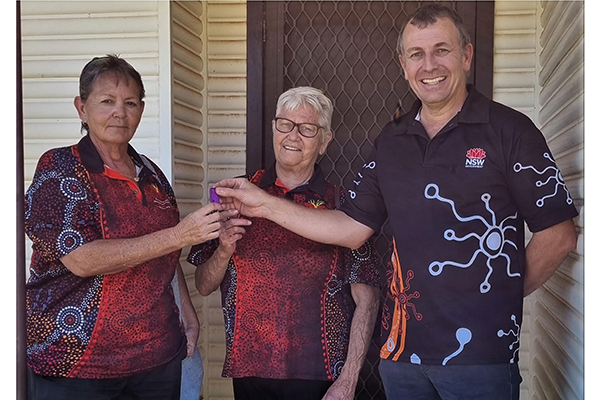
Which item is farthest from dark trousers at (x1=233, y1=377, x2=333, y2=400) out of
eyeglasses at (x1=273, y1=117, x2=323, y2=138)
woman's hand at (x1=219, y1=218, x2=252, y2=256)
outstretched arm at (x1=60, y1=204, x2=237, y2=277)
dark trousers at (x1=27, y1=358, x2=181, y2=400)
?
eyeglasses at (x1=273, y1=117, x2=323, y2=138)

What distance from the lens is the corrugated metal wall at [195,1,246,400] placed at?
3.84m

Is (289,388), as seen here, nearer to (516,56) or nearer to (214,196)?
(214,196)

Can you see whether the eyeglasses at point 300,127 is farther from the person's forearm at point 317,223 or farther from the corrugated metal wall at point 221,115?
the corrugated metal wall at point 221,115

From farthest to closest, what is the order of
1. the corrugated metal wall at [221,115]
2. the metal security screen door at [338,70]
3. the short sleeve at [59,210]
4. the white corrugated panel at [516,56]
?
1. the corrugated metal wall at [221,115]
2. the metal security screen door at [338,70]
3. the white corrugated panel at [516,56]
4. the short sleeve at [59,210]

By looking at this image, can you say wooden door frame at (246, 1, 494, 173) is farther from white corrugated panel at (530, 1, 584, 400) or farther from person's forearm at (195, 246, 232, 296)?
person's forearm at (195, 246, 232, 296)

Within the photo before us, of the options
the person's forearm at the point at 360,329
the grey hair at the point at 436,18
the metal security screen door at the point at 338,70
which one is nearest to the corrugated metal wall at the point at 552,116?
the grey hair at the point at 436,18

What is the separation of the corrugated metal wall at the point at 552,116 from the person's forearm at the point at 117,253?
147cm

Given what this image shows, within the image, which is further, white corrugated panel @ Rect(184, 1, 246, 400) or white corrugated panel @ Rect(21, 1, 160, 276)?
white corrugated panel @ Rect(184, 1, 246, 400)

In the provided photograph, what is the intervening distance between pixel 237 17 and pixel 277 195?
166cm

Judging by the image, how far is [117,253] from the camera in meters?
2.17

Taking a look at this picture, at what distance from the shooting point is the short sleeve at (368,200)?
236 centimetres

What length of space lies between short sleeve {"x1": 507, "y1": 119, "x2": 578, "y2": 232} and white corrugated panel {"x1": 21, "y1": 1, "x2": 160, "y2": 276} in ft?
6.23

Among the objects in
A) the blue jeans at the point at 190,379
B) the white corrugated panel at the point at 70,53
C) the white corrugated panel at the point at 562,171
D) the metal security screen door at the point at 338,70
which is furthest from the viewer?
the metal security screen door at the point at 338,70

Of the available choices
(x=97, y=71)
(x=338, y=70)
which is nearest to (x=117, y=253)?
(x=97, y=71)
